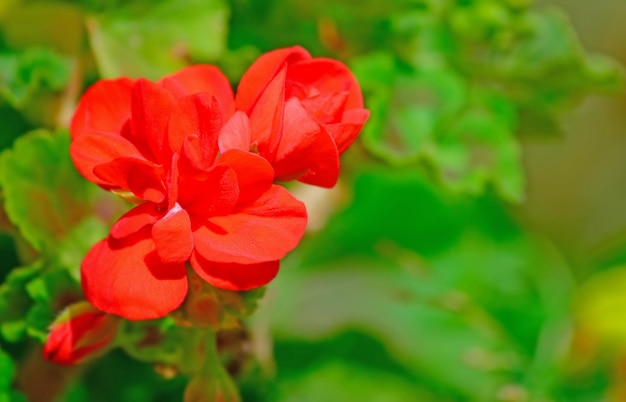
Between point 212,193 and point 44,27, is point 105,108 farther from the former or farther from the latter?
point 44,27

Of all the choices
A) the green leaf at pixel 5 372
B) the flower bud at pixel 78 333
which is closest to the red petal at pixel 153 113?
the flower bud at pixel 78 333

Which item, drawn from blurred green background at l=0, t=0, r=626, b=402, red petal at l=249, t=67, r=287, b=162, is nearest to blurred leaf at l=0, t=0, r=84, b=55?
blurred green background at l=0, t=0, r=626, b=402

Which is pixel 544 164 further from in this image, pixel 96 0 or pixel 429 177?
pixel 96 0

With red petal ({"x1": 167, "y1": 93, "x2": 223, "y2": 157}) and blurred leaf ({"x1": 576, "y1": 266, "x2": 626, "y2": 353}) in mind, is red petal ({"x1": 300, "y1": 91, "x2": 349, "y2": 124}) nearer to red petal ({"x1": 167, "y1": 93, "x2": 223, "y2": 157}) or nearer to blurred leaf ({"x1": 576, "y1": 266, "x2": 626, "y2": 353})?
red petal ({"x1": 167, "y1": 93, "x2": 223, "y2": 157})

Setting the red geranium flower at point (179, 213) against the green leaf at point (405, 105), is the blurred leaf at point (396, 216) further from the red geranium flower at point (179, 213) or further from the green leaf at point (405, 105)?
Answer: the red geranium flower at point (179, 213)

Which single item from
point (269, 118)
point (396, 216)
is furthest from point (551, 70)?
point (269, 118)

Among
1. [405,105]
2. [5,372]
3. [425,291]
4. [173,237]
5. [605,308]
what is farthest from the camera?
[605,308]

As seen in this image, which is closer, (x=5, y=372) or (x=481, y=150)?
(x=5, y=372)

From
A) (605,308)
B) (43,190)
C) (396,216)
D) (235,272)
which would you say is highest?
(235,272)
